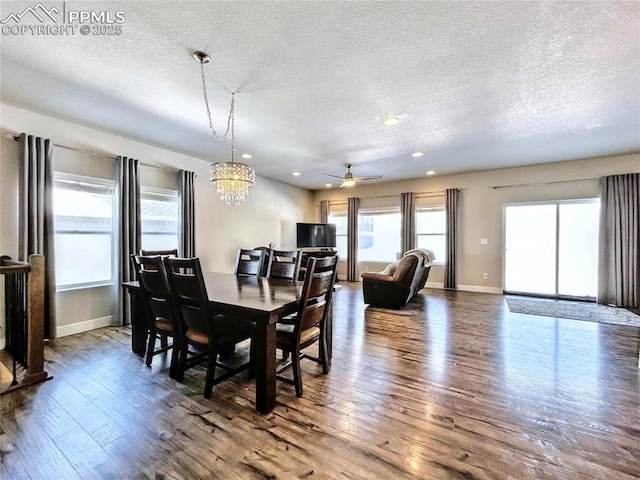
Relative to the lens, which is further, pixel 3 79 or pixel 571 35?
pixel 3 79

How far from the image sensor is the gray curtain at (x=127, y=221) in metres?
4.07

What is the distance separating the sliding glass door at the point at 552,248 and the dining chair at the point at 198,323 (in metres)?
6.20

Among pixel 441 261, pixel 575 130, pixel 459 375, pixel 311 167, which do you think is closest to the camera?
pixel 459 375

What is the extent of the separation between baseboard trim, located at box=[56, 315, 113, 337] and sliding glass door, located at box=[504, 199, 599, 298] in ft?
24.5

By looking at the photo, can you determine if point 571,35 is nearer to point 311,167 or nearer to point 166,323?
point 166,323

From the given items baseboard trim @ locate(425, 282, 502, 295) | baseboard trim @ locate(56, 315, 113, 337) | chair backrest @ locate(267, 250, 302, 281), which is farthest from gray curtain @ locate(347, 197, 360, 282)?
baseboard trim @ locate(56, 315, 113, 337)

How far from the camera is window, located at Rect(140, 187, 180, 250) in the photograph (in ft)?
15.0

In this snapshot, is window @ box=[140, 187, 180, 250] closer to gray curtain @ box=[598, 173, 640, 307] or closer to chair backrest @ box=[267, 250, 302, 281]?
chair backrest @ box=[267, 250, 302, 281]

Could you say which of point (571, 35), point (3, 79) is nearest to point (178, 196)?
point (3, 79)

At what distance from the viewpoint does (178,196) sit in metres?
4.93

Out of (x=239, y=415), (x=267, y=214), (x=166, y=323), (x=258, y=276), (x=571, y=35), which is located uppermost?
(x=571, y=35)

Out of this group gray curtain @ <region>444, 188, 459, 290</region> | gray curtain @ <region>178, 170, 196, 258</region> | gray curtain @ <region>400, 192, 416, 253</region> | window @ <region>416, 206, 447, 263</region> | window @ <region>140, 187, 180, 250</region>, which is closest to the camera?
window @ <region>140, 187, 180, 250</region>

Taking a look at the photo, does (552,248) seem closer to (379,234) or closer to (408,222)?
(408,222)

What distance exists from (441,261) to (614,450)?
562 cm
